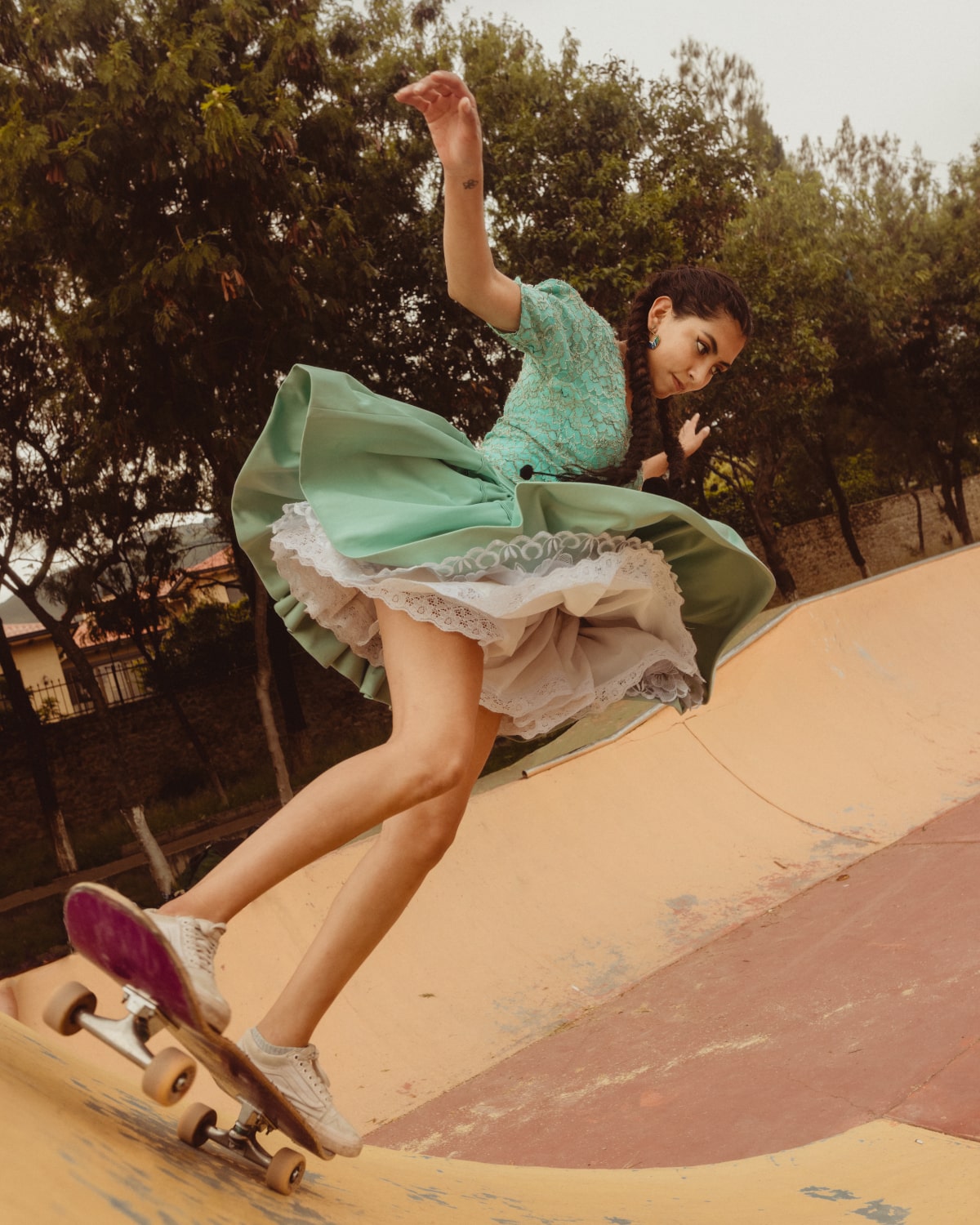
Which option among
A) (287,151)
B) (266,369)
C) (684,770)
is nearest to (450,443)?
(684,770)

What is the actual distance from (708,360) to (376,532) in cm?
94

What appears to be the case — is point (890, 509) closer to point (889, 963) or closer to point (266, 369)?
point (266, 369)

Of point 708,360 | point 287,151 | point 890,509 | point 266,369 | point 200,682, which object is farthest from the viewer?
point 890,509

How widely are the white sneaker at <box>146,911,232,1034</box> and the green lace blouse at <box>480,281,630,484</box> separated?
1139 millimetres

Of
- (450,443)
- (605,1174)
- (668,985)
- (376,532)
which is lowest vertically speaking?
(668,985)

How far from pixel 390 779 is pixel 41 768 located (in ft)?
43.5

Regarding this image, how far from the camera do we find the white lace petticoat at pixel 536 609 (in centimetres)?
190

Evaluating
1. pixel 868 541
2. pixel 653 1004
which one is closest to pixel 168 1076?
pixel 653 1004

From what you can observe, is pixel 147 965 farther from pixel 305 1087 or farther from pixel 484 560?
pixel 484 560

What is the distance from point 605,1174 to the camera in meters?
2.23

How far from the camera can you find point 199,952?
1539mm

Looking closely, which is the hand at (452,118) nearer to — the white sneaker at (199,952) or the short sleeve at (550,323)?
the short sleeve at (550,323)

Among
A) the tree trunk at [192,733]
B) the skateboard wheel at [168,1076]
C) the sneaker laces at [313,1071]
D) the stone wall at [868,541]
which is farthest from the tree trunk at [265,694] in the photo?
the stone wall at [868,541]

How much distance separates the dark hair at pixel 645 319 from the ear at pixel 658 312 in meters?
0.01
